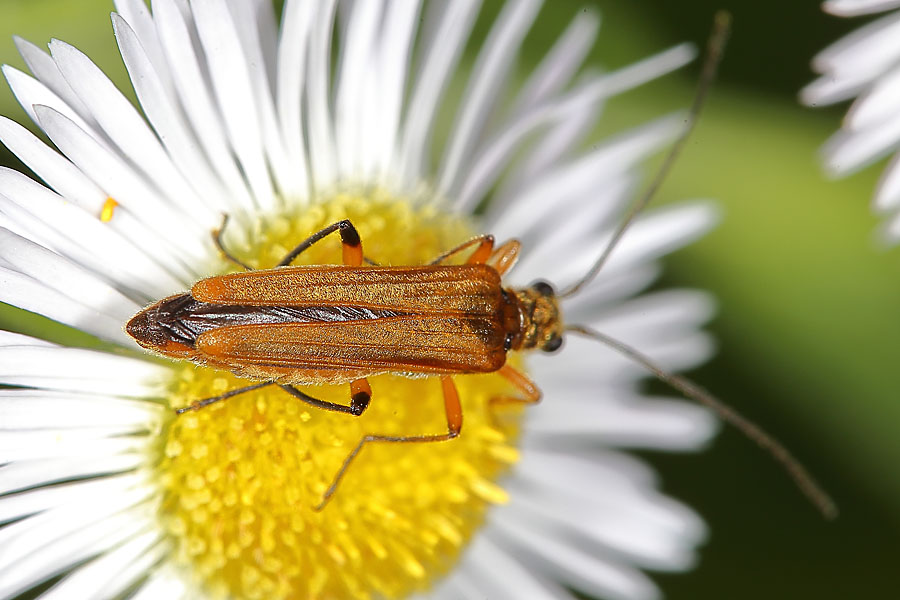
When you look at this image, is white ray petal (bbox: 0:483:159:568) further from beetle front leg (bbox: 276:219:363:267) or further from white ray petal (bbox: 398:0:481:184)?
white ray petal (bbox: 398:0:481:184)

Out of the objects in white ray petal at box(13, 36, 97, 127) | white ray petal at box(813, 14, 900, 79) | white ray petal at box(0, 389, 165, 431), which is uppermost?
white ray petal at box(13, 36, 97, 127)

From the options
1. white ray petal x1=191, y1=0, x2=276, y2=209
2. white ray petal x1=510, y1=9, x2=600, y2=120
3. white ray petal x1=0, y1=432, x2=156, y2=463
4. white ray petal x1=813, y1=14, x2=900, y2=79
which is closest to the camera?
white ray petal x1=0, y1=432, x2=156, y2=463

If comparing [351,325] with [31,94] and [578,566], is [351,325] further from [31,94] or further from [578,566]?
[578,566]

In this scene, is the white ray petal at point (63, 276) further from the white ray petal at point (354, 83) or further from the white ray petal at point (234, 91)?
the white ray petal at point (354, 83)

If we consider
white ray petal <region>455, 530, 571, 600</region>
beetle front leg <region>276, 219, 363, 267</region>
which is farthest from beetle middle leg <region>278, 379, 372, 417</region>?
white ray petal <region>455, 530, 571, 600</region>

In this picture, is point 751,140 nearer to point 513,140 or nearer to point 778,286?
point 778,286

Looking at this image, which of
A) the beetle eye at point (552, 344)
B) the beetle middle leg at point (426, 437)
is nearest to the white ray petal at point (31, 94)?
the beetle middle leg at point (426, 437)

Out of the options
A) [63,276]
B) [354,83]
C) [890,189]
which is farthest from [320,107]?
[890,189]
